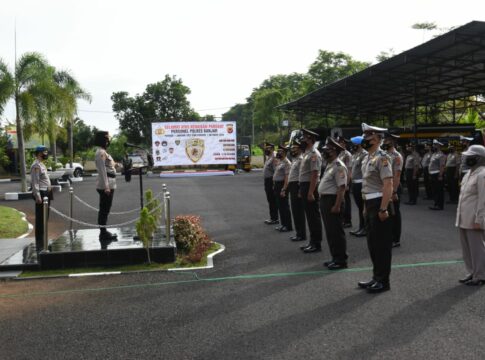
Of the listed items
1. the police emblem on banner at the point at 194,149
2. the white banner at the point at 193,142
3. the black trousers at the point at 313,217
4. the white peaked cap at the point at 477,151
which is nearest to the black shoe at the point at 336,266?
the black trousers at the point at 313,217

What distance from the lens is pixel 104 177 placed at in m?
7.37

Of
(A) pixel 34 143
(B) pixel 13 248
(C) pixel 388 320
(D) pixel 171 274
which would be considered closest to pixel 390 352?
(C) pixel 388 320

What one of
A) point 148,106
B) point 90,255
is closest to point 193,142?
point 90,255

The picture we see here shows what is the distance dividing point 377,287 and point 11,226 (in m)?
8.16

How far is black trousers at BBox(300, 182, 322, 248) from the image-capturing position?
7.31 metres

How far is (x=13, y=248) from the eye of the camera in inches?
299

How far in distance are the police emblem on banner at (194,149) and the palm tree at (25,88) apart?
1146cm

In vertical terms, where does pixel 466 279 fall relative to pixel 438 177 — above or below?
below

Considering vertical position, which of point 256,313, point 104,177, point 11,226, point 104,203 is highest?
point 104,177

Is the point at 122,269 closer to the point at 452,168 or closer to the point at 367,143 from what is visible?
the point at 367,143

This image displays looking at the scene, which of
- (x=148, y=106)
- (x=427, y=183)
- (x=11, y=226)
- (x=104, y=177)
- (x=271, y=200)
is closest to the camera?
(x=104, y=177)

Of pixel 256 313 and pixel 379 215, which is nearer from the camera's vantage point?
pixel 256 313

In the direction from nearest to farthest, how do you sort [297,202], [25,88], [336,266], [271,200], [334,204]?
1. [336,266]
2. [334,204]
3. [297,202]
4. [271,200]
5. [25,88]

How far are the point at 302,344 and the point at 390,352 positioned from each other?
708 mm
